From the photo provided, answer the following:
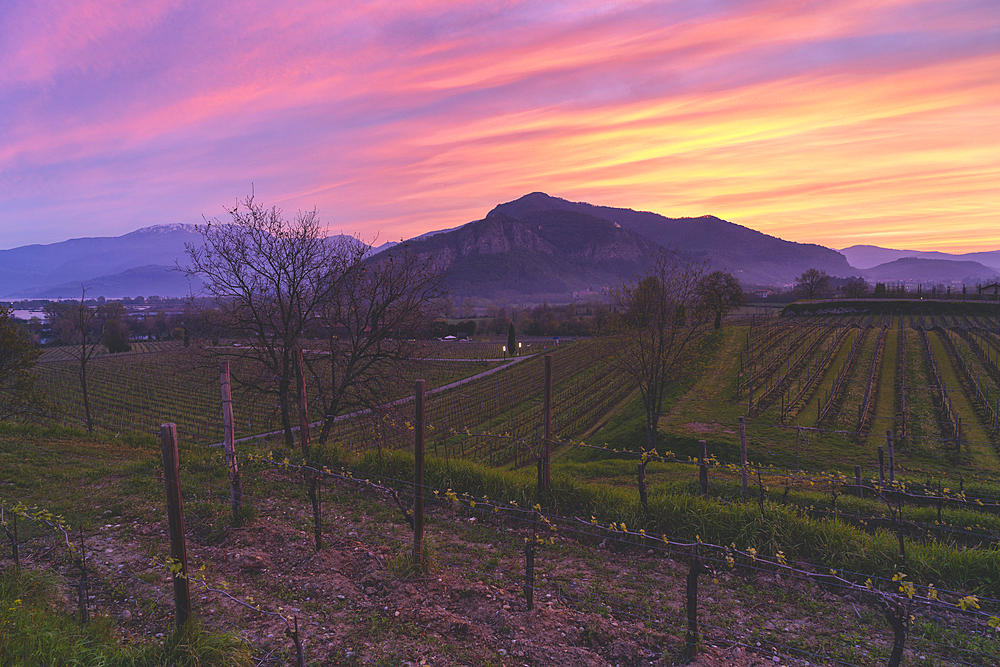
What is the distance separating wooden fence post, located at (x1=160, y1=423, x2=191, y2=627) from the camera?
4.55 metres

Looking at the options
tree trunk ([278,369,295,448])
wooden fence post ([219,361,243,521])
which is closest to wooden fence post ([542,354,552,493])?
wooden fence post ([219,361,243,521])

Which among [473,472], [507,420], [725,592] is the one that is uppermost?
[473,472]

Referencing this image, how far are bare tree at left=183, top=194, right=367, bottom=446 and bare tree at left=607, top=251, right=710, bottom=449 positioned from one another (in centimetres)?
1680

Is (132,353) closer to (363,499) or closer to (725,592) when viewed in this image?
(363,499)

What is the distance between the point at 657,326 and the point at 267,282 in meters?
20.3

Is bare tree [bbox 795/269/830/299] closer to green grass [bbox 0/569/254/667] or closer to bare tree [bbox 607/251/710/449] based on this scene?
bare tree [bbox 607/251/710/449]

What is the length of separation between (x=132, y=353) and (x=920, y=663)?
111037 millimetres

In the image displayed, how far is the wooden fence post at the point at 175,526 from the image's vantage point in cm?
455

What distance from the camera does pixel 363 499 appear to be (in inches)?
388

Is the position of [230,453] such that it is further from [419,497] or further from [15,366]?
[15,366]

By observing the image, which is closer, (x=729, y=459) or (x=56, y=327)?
(x=729, y=459)

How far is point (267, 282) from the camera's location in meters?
15.4

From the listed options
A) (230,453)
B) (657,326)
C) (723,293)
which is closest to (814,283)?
(723,293)

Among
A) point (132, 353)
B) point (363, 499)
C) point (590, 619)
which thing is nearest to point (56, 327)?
point (132, 353)
